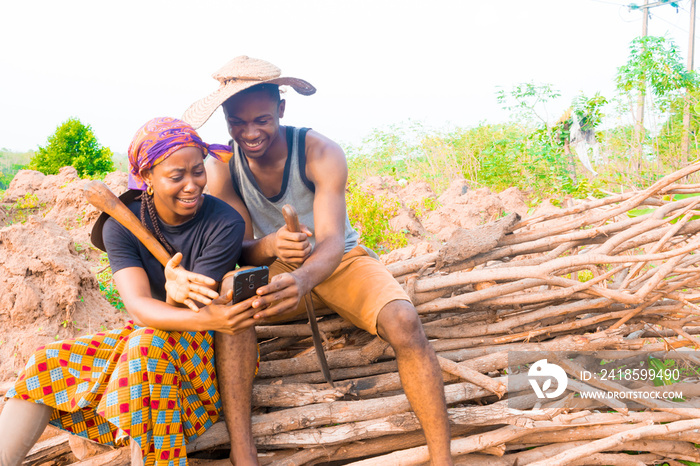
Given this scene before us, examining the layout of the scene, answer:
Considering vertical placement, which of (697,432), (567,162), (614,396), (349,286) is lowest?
(697,432)

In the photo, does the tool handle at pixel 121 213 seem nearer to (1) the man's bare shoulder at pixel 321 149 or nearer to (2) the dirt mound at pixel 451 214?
(1) the man's bare shoulder at pixel 321 149

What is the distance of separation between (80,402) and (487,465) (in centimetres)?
184

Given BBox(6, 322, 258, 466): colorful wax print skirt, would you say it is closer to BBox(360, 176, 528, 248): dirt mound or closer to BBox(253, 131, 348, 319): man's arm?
BBox(253, 131, 348, 319): man's arm

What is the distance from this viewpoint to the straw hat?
8.14ft

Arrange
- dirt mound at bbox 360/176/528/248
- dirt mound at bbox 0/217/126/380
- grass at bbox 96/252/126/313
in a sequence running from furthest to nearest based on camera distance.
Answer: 1. dirt mound at bbox 360/176/528/248
2. grass at bbox 96/252/126/313
3. dirt mound at bbox 0/217/126/380

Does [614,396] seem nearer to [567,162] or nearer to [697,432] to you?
[697,432]

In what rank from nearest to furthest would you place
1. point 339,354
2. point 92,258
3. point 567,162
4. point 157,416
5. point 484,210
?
point 157,416, point 339,354, point 92,258, point 484,210, point 567,162

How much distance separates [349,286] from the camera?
102 inches

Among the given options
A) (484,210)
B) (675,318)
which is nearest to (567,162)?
(484,210)

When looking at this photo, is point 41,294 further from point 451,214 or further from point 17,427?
point 451,214

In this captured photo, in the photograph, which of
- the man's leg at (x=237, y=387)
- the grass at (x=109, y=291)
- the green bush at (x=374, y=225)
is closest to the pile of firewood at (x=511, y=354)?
the man's leg at (x=237, y=387)

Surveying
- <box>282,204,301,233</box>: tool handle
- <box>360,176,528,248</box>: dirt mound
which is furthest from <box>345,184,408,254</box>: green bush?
<box>282,204,301,233</box>: tool handle

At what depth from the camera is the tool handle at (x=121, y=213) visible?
2.12m

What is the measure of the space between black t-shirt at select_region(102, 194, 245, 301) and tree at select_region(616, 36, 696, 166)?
7.47 meters
